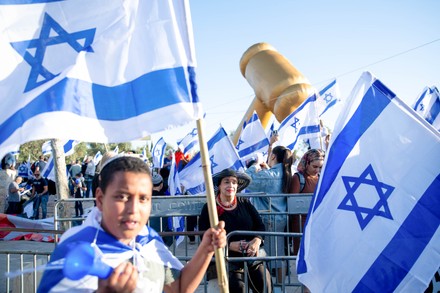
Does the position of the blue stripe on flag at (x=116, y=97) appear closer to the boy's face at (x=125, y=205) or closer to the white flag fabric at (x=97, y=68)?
the white flag fabric at (x=97, y=68)

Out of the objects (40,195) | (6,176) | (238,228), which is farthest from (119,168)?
(6,176)

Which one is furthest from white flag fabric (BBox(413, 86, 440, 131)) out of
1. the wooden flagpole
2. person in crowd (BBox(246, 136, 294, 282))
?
the wooden flagpole

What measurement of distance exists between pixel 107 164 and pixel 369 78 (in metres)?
2.12

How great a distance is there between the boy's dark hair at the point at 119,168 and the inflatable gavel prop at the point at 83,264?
0.41 m

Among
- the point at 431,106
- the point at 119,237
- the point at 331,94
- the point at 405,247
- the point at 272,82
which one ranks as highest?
the point at 272,82

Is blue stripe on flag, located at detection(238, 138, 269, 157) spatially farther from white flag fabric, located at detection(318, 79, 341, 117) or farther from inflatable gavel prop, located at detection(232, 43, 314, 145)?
inflatable gavel prop, located at detection(232, 43, 314, 145)

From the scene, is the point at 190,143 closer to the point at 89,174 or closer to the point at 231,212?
the point at 89,174

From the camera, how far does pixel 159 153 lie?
18.4m

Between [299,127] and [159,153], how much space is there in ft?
27.0

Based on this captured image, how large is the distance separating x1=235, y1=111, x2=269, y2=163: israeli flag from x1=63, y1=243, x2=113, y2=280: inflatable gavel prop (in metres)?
11.1

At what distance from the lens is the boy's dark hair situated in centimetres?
238

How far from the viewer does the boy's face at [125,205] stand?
89.7 inches

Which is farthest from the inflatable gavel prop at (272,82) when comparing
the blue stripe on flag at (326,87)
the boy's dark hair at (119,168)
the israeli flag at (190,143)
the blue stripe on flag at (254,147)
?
the boy's dark hair at (119,168)

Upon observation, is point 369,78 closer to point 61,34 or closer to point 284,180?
point 61,34
